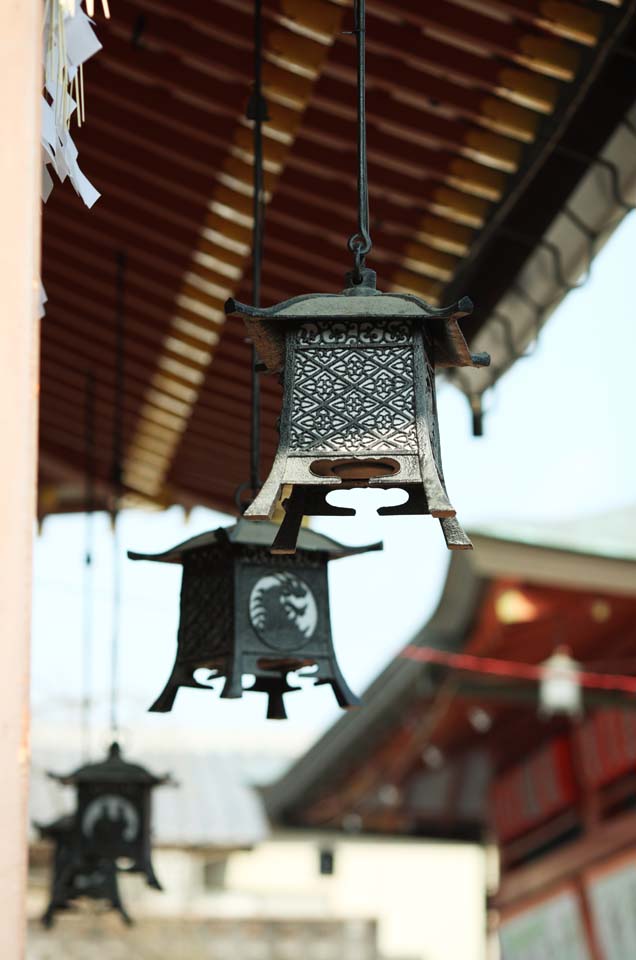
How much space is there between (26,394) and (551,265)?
2.99 m

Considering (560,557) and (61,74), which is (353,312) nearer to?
(61,74)

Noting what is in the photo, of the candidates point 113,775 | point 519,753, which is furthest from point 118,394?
point 519,753

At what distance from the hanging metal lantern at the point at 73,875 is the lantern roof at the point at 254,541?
6.78 ft

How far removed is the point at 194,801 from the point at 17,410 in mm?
13467

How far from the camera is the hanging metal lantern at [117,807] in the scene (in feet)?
16.5

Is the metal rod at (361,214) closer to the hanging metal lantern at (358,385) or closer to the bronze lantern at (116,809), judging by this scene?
the hanging metal lantern at (358,385)

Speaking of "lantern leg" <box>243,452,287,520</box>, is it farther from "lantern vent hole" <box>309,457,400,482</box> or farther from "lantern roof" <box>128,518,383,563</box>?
"lantern roof" <box>128,518,383,563</box>

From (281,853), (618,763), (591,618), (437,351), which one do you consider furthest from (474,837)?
(437,351)

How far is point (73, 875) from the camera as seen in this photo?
536cm

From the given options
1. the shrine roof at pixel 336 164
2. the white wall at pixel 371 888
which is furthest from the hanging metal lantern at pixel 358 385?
the white wall at pixel 371 888

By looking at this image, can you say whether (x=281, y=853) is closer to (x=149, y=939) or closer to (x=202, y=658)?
(x=149, y=939)

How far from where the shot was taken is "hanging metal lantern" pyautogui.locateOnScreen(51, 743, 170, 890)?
504 centimetres

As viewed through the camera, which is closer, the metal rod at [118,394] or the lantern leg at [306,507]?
the lantern leg at [306,507]

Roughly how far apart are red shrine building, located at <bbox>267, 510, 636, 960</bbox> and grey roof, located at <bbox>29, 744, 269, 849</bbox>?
81 cm
